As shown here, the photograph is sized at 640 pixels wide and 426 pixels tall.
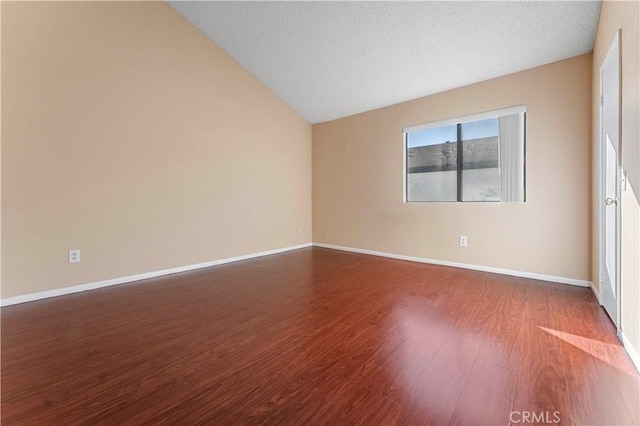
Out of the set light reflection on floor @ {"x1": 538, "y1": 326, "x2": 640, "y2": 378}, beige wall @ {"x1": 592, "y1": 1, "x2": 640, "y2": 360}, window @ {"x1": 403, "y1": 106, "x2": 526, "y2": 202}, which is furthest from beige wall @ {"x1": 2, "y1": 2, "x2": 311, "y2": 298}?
beige wall @ {"x1": 592, "y1": 1, "x2": 640, "y2": 360}

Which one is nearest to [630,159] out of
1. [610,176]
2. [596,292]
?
[610,176]

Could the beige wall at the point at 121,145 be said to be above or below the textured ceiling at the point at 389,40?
below

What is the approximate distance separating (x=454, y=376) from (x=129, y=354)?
1.87 m

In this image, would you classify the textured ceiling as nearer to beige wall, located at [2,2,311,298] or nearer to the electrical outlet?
beige wall, located at [2,2,311,298]

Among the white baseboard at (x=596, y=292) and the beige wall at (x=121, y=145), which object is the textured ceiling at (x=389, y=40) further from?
the white baseboard at (x=596, y=292)

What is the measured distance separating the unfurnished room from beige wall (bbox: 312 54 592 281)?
25 mm

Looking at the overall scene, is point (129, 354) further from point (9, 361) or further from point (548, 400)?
point (548, 400)

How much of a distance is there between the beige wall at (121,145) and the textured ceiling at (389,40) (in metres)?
0.63

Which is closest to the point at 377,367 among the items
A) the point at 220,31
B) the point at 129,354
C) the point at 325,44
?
the point at 129,354

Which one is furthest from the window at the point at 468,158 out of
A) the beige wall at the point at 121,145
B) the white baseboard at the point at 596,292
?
the beige wall at the point at 121,145

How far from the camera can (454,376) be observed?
A: 1391 millimetres

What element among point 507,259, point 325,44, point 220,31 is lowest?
point 507,259

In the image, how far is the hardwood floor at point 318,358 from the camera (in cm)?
117

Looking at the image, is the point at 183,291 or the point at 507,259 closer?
the point at 183,291
